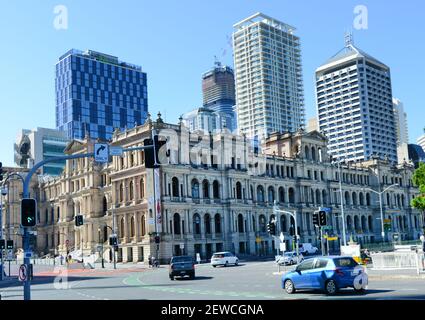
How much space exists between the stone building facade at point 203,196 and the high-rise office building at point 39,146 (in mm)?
34174

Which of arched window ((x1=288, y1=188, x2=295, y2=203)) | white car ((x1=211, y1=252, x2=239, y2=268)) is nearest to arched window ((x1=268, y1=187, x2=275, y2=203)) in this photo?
arched window ((x1=288, y1=188, x2=295, y2=203))

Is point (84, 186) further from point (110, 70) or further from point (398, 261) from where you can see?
point (110, 70)

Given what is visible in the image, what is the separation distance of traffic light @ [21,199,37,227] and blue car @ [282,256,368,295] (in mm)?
10366

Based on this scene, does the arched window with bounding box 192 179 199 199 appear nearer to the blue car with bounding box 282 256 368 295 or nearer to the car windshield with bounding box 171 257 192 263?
the car windshield with bounding box 171 257 192 263

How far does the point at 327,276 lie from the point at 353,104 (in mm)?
132130

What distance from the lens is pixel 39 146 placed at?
480 feet

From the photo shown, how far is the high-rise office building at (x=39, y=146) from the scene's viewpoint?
142625mm

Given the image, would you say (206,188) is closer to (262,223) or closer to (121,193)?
(121,193)

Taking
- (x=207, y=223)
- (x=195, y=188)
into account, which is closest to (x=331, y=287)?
(x=195, y=188)

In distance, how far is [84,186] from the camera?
94000 millimetres

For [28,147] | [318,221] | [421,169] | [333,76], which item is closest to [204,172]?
[421,169]

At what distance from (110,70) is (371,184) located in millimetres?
107027

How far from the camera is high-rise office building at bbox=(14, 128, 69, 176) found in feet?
468

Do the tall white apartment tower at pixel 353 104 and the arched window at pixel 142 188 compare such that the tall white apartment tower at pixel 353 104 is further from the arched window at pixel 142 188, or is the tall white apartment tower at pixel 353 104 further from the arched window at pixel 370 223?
the arched window at pixel 142 188
